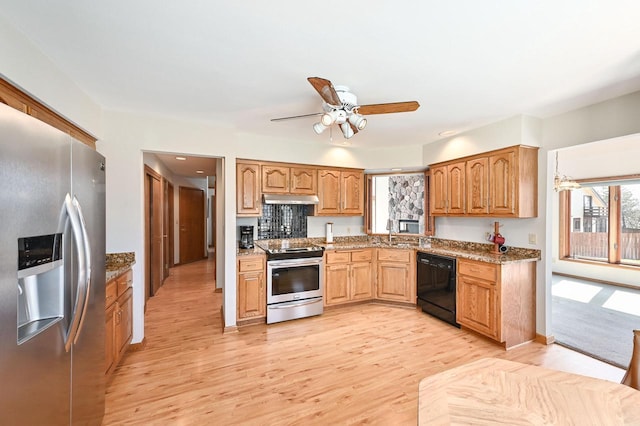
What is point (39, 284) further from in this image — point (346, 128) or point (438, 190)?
point (438, 190)

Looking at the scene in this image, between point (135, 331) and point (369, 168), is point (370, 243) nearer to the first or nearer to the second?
point (369, 168)

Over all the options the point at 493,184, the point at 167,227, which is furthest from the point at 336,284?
the point at 167,227

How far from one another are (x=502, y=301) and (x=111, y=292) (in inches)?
147

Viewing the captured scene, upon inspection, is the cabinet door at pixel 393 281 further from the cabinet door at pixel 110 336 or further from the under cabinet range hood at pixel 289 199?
the cabinet door at pixel 110 336

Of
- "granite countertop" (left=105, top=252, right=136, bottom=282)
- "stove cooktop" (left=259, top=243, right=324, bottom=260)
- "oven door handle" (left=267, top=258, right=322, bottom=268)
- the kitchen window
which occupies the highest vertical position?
the kitchen window

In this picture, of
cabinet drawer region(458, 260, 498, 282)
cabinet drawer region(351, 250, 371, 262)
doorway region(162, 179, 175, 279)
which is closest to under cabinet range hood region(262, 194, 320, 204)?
cabinet drawer region(351, 250, 371, 262)

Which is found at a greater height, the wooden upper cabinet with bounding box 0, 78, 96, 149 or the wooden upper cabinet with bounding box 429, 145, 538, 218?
the wooden upper cabinet with bounding box 0, 78, 96, 149

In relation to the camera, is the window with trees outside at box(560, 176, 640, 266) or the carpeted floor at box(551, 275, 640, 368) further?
the window with trees outside at box(560, 176, 640, 266)

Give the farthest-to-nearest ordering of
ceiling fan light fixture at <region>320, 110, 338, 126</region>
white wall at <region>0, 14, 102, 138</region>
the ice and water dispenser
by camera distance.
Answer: ceiling fan light fixture at <region>320, 110, 338, 126</region> < white wall at <region>0, 14, 102, 138</region> < the ice and water dispenser

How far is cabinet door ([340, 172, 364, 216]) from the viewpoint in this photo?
436cm

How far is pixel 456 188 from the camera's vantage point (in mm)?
3736

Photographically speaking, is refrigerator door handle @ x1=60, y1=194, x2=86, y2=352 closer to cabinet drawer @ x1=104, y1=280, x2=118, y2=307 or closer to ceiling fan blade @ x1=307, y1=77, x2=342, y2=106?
cabinet drawer @ x1=104, y1=280, x2=118, y2=307

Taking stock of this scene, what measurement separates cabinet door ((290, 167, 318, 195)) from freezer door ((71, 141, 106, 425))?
97.8 inches

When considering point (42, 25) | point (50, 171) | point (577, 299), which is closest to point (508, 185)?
point (577, 299)
